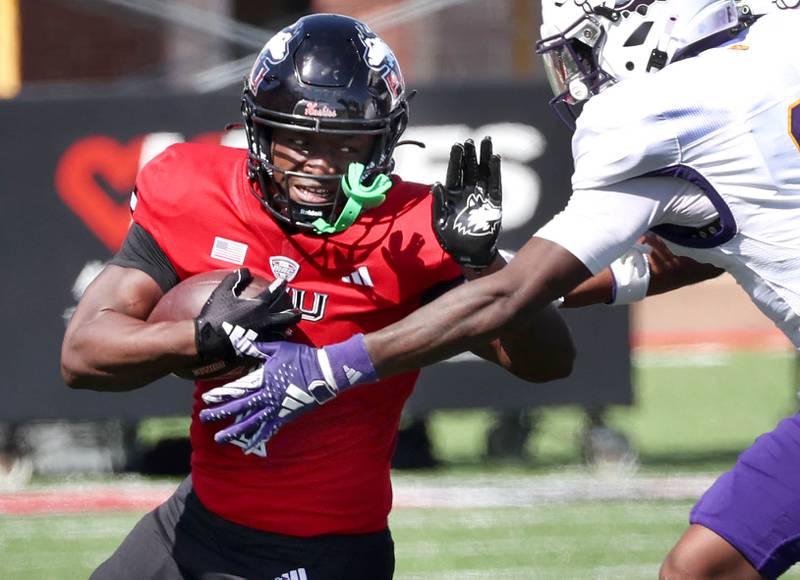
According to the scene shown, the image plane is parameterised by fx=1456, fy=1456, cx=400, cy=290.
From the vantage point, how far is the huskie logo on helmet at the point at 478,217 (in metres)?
3.08

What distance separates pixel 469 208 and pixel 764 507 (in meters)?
0.89

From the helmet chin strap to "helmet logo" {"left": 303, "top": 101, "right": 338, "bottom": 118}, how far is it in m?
0.14

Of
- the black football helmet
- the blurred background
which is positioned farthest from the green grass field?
the black football helmet

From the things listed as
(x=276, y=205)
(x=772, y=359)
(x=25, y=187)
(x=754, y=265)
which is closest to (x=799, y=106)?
(x=754, y=265)

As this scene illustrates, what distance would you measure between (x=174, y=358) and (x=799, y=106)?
1419 millimetres

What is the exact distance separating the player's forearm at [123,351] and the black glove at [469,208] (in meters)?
0.58

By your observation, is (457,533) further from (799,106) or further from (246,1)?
(246,1)

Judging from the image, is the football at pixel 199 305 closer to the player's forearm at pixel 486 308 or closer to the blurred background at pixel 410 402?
the player's forearm at pixel 486 308

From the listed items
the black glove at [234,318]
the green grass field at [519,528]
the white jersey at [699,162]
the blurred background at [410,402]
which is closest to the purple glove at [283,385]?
the black glove at [234,318]

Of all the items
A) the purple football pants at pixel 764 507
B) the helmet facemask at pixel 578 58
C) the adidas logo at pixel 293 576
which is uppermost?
the helmet facemask at pixel 578 58

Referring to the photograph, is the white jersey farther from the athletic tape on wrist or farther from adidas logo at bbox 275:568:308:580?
adidas logo at bbox 275:568:308:580

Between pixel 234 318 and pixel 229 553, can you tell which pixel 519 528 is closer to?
pixel 229 553

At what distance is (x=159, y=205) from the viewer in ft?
10.6

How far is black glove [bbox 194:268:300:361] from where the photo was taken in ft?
9.65
